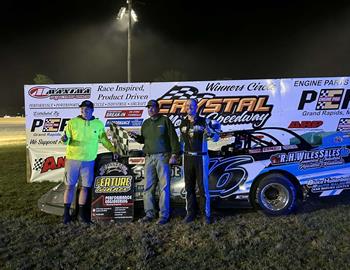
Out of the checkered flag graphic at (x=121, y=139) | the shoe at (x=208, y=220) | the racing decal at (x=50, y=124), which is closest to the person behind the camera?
the shoe at (x=208, y=220)

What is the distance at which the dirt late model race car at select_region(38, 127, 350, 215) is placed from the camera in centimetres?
613

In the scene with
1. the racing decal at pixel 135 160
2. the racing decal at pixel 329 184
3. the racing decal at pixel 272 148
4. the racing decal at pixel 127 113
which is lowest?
the racing decal at pixel 329 184

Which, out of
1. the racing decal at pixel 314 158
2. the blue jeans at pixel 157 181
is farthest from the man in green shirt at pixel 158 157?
the racing decal at pixel 314 158

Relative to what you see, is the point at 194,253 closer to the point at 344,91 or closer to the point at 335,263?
the point at 335,263

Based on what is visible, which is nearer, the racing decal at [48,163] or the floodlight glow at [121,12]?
the racing decal at [48,163]

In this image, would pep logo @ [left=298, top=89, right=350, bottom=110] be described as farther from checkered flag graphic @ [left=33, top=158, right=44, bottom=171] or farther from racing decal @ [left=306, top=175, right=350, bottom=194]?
checkered flag graphic @ [left=33, top=158, right=44, bottom=171]

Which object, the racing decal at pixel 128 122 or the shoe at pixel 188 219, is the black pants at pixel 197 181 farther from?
the racing decal at pixel 128 122

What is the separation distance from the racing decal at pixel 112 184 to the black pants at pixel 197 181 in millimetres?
865

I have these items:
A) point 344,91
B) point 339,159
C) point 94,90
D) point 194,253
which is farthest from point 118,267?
point 344,91

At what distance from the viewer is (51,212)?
6.09 meters

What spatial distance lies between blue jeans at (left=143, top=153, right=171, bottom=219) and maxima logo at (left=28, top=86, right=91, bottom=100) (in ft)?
14.3

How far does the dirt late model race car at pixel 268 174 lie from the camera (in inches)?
241

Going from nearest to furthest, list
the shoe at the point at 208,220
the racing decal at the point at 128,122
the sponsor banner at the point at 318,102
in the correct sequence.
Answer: the shoe at the point at 208,220, the sponsor banner at the point at 318,102, the racing decal at the point at 128,122

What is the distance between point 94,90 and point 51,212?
433cm
